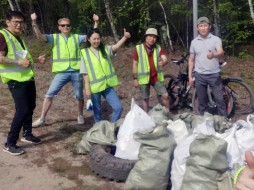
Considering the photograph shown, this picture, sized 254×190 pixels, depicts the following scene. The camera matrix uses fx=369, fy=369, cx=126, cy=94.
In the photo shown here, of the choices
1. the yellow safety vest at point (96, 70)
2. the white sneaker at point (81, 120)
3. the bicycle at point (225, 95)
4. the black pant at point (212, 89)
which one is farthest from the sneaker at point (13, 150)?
the bicycle at point (225, 95)

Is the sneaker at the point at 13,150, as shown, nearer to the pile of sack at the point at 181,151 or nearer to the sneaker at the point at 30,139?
the sneaker at the point at 30,139

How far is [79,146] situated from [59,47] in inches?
68.2

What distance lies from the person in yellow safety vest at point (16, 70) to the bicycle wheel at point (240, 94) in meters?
3.30

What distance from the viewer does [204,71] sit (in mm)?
5680

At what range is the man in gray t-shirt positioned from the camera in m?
5.44

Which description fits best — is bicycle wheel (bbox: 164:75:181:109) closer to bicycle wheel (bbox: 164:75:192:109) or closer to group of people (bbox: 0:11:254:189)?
bicycle wheel (bbox: 164:75:192:109)

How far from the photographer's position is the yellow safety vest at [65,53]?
5.88 m

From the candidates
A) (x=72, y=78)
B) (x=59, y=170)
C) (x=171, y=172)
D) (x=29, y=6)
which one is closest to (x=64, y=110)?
(x=72, y=78)

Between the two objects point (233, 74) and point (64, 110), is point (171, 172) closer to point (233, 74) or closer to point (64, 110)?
point (64, 110)

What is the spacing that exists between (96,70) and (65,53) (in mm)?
868

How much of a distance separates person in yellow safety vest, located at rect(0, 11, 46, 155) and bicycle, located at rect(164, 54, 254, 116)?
114 inches

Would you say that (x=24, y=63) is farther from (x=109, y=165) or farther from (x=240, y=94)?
(x=240, y=94)

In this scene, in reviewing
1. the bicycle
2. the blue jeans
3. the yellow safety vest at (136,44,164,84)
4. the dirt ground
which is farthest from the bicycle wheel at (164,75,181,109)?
the blue jeans

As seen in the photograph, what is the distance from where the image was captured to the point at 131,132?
446 centimetres
